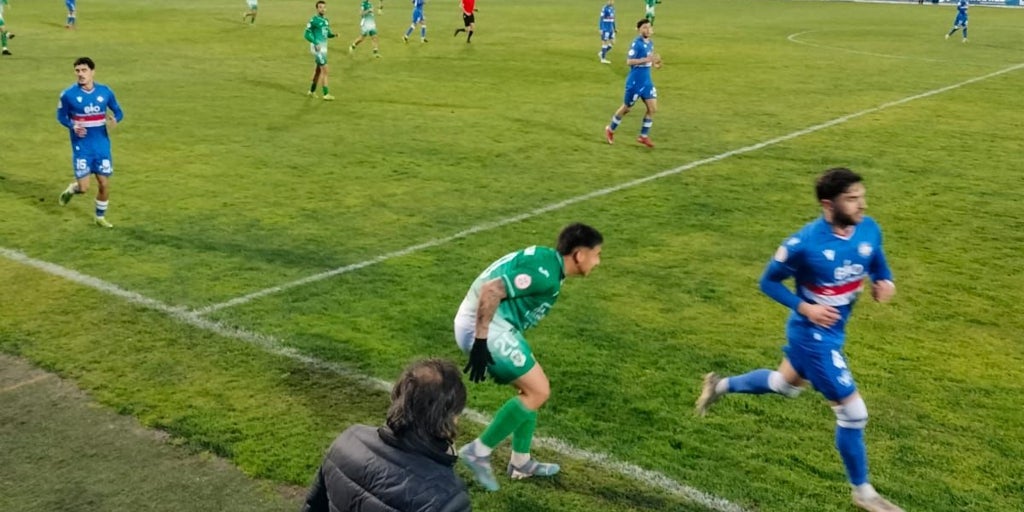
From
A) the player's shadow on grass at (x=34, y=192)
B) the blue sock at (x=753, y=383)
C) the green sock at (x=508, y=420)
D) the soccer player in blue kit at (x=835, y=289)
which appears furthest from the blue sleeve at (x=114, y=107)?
the soccer player in blue kit at (x=835, y=289)

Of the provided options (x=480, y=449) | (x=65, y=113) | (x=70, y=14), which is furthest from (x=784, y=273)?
(x=70, y=14)

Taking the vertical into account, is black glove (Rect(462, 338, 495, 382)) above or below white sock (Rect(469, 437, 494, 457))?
above

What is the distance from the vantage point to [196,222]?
40.6 feet

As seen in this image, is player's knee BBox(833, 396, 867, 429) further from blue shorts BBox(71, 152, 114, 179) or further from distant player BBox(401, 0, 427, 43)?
distant player BBox(401, 0, 427, 43)

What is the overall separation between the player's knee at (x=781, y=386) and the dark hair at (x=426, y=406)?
384cm

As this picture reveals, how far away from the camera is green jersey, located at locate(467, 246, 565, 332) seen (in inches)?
232

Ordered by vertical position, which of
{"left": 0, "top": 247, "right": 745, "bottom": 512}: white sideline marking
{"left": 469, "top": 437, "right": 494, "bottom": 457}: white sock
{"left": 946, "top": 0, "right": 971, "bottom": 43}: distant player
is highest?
{"left": 946, "top": 0, "right": 971, "bottom": 43}: distant player

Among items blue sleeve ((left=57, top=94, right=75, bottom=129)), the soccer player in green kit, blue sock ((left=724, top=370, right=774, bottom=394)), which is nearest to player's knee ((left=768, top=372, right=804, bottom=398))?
blue sock ((left=724, top=370, right=774, bottom=394))

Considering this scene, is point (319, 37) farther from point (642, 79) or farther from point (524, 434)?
point (524, 434)

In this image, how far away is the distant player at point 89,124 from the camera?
1189 centimetres

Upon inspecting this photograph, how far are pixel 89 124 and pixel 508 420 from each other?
816 cm

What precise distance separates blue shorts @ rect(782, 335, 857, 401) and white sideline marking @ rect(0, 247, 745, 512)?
3.17 ft

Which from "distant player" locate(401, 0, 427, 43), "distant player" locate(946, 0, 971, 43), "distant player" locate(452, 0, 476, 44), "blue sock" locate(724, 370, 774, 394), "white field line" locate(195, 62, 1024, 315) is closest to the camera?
"blue sock" locate(724, 370, 774, 394)

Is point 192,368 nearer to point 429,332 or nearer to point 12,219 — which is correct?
point 429,332
